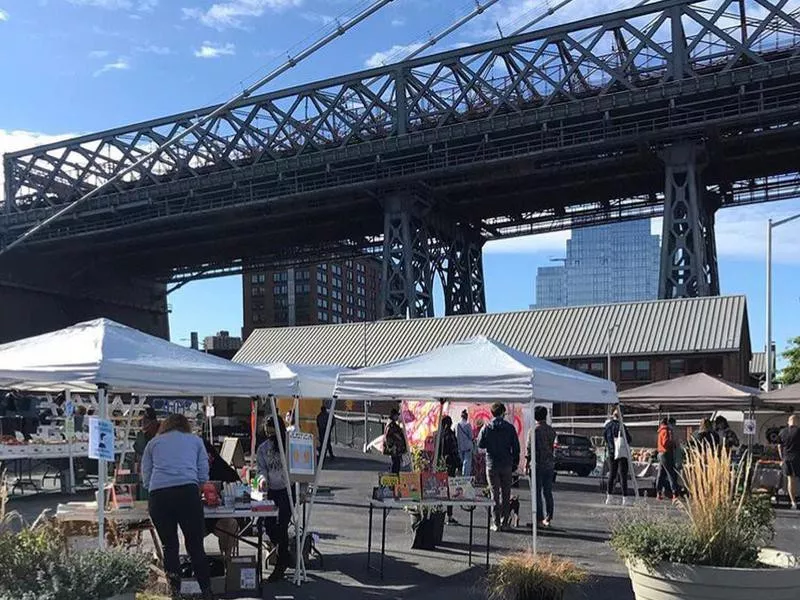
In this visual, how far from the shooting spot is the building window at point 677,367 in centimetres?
3603

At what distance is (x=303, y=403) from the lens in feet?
98.5

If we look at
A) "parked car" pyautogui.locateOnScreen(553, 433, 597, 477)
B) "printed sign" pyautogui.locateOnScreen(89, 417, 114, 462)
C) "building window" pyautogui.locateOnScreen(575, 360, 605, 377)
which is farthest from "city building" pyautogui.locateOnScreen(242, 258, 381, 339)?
"printed sign" pyautogui.locateOnScreen(89, 417, 114, 462)

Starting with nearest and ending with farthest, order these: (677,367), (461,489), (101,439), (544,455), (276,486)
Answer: (101,439) → (276,486) → (461,489) → (544,455) → (677,367)

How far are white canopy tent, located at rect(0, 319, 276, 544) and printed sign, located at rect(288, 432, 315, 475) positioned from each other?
0.82 metres

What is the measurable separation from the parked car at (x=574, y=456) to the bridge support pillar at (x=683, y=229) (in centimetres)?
2569

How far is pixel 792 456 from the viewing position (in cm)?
1647

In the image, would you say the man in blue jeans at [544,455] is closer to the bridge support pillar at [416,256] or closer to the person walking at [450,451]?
the person walking at [450,451]

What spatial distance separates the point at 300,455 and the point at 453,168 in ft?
156

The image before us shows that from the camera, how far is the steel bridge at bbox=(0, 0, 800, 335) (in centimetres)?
5031

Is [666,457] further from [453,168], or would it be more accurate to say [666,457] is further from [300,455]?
[453,168]

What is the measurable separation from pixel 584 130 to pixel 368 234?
23.4 metres

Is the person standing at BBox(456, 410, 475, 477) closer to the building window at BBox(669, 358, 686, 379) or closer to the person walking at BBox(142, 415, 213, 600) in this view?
the person walking at BBox(142, 415, 213, 600)

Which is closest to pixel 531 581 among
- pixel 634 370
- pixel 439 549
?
pixel 439 549

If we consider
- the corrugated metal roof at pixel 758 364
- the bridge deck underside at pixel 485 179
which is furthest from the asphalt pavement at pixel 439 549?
the corrugated metal roof at pixel 758 364
